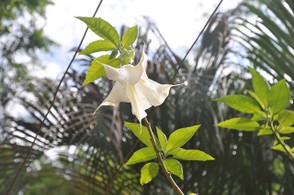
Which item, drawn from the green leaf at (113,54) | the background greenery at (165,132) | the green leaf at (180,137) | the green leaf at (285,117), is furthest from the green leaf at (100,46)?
the background greenery at (165,132)

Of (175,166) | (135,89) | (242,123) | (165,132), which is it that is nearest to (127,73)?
(135,89)

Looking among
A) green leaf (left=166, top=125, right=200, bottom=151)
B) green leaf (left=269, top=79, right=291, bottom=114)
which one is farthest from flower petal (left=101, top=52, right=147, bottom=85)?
green leaf (left=269, top=79, right=291, bottom=114)

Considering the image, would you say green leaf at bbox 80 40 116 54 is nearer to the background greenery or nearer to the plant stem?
the plant stem

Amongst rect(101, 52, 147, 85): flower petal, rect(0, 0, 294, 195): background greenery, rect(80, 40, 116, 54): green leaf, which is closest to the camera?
rect(101, 52, 147, 85): flower petal

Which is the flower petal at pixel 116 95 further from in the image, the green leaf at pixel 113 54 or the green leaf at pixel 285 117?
the green leaf at pixel 285 117

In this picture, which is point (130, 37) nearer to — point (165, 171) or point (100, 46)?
point (100, 46)

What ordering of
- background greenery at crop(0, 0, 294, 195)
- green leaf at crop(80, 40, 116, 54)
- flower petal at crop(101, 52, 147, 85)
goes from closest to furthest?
1. flower petal at crop(101, 52, 147, 85)
2. green leaf at crop(80, 40, 116, 54)
3. background greenery at crop(0, 0, 294, 195)
